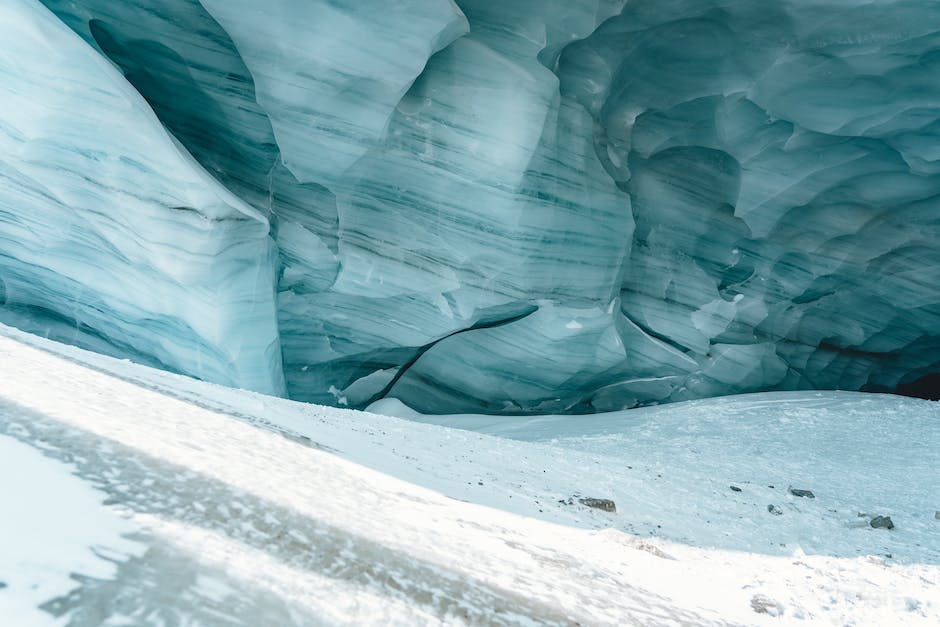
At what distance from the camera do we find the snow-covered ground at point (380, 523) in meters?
1.33

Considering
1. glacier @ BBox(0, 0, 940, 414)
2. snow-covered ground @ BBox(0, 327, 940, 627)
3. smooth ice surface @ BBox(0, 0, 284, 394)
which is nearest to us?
snow-covered ground @ BBox(0, 327, 940, 627)

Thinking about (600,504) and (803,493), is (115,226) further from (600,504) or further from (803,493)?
(803,493)

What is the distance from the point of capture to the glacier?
517cm

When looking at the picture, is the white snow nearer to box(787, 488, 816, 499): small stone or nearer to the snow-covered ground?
the snow-covered ground

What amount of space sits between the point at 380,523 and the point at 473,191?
4.33 meters

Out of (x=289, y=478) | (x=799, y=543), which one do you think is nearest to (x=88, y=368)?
(x=289, y=478)

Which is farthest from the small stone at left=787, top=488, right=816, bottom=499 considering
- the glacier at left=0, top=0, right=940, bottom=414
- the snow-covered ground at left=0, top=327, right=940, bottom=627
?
the glacier at left=0, top=0, right=940, bottom=414

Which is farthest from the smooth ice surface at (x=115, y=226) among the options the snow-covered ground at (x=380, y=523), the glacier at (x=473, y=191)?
the snow-covered ground at (x=380, y=523)

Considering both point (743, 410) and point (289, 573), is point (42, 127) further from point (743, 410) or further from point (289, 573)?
point (743, 410)

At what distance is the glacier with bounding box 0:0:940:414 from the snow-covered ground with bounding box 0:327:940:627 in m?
1.78

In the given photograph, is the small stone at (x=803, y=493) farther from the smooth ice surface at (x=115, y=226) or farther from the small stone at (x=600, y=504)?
the smooth ice surface at (x=115, y=226)

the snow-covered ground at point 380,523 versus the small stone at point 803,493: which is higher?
the snow-covered ground at point 380,523

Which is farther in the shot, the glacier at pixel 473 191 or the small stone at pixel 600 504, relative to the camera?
the glacier at pixel 473 191

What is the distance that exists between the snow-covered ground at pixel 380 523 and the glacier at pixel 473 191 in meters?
1.78
